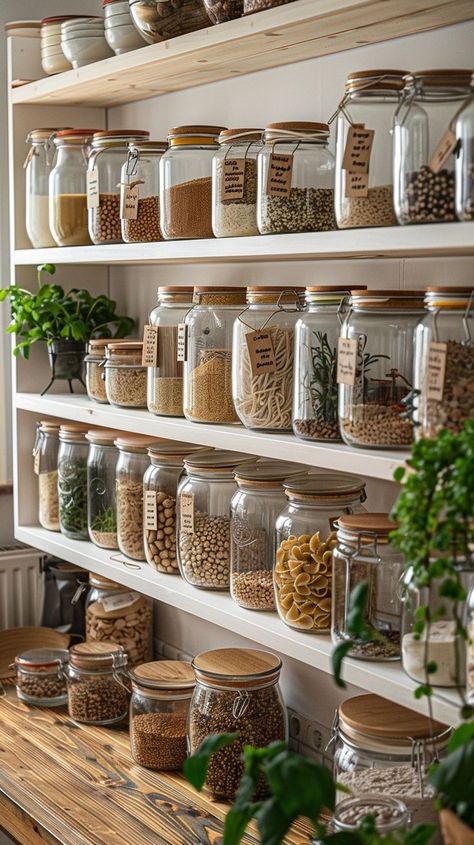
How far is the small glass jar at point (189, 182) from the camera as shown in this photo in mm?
2084

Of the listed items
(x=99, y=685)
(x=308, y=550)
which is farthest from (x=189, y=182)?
(x=99, y=685)

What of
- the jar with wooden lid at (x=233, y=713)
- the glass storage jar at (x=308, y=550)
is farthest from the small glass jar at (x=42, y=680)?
the glass storage jar at (x=308, y=550)

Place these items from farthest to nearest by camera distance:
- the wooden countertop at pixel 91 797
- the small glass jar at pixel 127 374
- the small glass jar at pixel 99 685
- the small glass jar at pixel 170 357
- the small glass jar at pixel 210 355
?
the small glass jar at pixel 99 685 → the small glass jar at pixel 127 374 → the small glass jar at pixel 170 357 → the small glass jar at pixel 210 355 → the wooden countertop at pixel 91 797

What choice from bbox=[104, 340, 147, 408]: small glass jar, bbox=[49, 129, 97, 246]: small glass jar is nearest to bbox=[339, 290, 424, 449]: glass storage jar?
bbox=[104, 340, 147, 408]: small glass jar

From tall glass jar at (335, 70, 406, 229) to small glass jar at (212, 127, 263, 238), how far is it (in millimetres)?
294

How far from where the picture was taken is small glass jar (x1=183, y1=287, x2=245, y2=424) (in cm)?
204

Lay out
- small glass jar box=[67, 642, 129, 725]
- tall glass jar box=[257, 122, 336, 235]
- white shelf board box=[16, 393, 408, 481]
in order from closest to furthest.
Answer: white shelf board box=[16, 393, 408, 481]
tall glass jar box=[257, 122, 336, 235]
small glass jar box=[67, 642, 129, 725]

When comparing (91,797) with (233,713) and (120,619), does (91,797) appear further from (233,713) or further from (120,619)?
(120,619)

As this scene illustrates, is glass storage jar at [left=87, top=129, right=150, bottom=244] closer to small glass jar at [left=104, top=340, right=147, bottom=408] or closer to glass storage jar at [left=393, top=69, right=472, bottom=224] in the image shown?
small glass jar at [left=104, top=340, right=147, bottom=408]

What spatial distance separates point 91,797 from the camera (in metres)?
2.06

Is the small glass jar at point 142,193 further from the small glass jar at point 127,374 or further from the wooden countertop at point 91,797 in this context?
the wooden countertop at point 91,797

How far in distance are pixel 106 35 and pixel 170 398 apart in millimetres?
782

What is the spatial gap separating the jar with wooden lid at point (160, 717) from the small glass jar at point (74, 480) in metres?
0.41

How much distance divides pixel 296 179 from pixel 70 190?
33.1 inches
